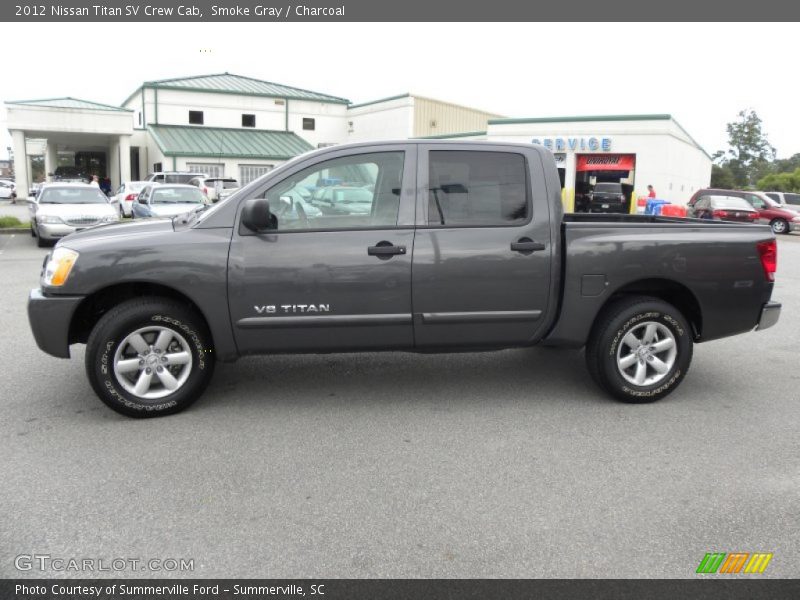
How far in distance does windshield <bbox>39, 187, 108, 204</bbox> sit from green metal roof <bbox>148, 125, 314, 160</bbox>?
74.8ft

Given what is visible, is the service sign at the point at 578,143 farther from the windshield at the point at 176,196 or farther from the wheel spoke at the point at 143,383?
the wheel spoke at the point at 143,383

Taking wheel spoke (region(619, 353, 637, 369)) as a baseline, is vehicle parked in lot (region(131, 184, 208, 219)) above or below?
above

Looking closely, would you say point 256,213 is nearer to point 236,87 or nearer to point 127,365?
point 127,365

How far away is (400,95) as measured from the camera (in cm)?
4297

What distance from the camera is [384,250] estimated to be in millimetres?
4738

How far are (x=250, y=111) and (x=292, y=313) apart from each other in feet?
142

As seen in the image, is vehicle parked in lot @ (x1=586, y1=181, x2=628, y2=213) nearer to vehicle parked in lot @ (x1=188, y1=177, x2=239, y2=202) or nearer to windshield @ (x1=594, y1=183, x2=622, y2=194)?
windshield @ (x1=594, y1=183, x2=622, y2=194)

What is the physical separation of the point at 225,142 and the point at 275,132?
4.28 meters

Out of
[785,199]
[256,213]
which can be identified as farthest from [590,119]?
[256,213]

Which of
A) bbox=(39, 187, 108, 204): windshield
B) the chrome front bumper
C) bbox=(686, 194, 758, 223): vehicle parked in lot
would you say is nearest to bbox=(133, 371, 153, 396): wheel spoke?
the chrome front bumper

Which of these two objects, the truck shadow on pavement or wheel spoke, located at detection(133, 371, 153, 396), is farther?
the truck shadow on pavement

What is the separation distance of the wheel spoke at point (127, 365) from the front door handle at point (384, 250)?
177cm

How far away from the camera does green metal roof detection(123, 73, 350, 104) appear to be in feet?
140
